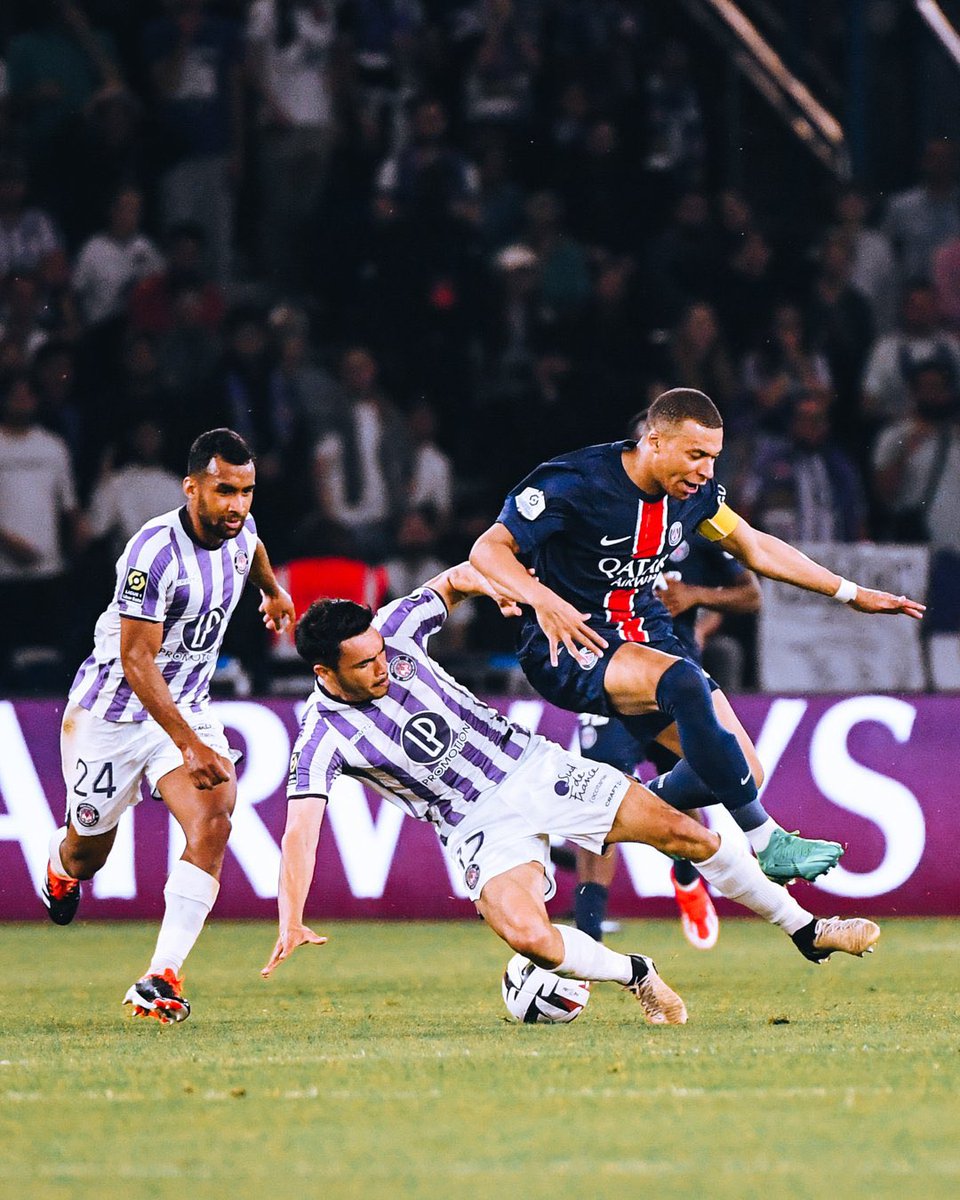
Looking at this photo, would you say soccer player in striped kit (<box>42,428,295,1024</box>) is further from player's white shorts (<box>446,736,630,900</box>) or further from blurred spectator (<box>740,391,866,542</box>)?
blurred spectator (<box>740,391,866,542</box>)

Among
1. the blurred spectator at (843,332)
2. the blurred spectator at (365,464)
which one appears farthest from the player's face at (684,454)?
the blurred spectator at (843,332)

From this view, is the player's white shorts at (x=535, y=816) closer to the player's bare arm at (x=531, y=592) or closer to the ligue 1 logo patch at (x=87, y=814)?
the player's bare arm at (x=531, y=592)

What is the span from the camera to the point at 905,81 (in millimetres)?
17328

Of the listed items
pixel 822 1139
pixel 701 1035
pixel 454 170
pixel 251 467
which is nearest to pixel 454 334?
pixel 454 170

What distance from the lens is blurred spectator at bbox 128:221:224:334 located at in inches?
582

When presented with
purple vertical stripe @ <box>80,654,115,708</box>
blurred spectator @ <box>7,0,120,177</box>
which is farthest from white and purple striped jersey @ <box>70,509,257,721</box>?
blurred spectator @ <box>7,0,120,177</box>

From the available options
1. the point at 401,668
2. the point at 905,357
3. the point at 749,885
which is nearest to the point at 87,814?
the point at 401,668

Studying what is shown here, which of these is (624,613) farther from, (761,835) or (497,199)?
(497,199)

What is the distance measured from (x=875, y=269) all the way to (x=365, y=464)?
161 inches

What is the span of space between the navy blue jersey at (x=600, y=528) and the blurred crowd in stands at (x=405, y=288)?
5487 millimetres

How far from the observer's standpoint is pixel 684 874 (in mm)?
10039

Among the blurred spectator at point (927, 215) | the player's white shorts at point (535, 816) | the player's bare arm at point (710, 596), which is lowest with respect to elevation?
the player's white shorts at point (535, 816)

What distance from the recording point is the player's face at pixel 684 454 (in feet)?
24.5

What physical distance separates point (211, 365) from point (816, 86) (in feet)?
19.9
